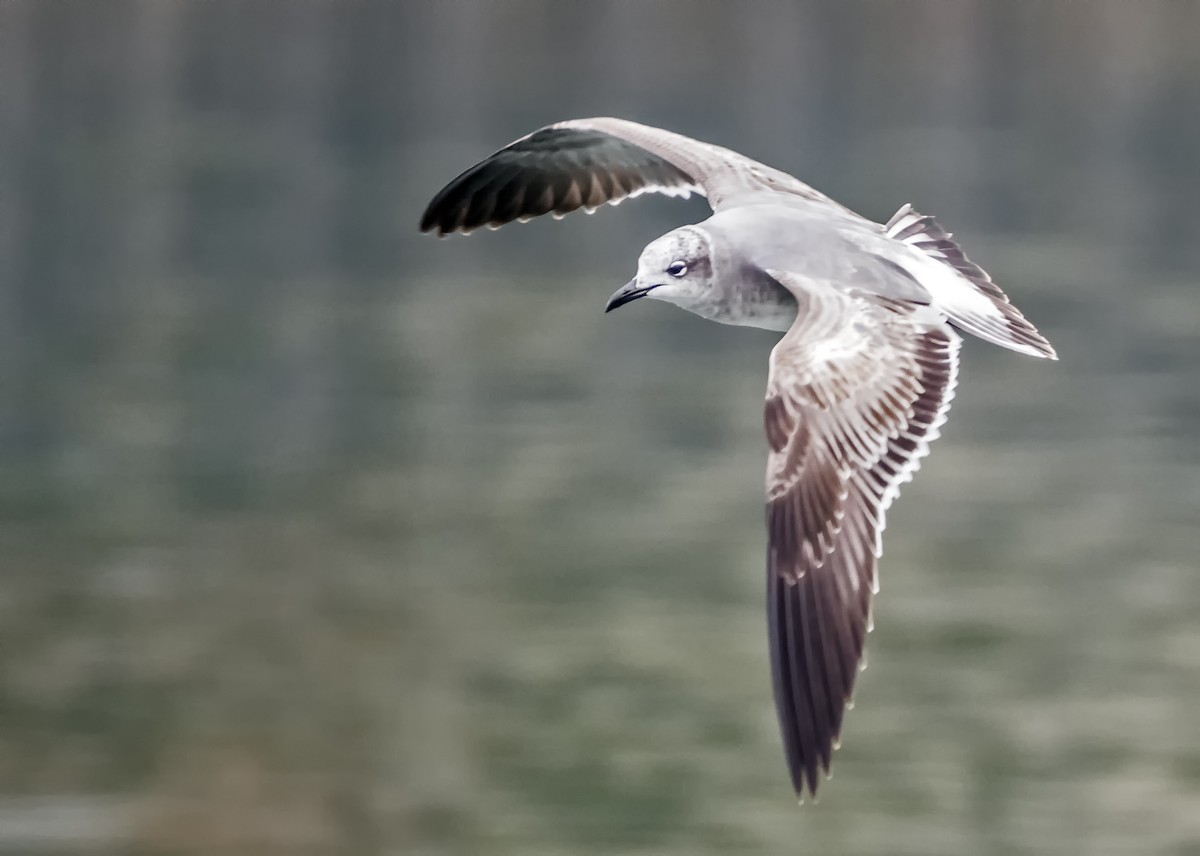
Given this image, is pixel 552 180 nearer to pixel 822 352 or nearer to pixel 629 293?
pixel 629 293

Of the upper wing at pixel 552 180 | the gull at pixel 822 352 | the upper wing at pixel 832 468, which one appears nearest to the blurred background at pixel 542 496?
the upper wing at pixel 552 180

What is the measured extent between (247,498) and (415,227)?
2023 mm

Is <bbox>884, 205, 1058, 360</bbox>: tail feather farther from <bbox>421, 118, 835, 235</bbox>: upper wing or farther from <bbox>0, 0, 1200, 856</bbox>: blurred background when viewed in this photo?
<bbox>0, 0, 1200, 856</bbox>: blurred background

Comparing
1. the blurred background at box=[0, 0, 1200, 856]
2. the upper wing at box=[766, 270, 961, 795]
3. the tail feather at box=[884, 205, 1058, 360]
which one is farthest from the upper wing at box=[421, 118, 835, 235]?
the blurred background at box=[0, 0, 1200, 856]

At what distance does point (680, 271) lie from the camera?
2.94 m

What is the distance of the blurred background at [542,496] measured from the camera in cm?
462

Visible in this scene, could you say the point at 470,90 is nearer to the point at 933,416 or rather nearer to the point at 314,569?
the point at 314,569

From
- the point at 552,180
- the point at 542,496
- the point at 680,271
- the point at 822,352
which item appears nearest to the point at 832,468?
the point at 822,352

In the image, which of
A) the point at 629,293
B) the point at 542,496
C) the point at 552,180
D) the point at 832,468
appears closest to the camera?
the point at 832,468

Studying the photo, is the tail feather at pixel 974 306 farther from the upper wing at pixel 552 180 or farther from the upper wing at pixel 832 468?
the upper wing at pixel 552 180

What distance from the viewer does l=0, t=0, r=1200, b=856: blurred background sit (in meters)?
4.62

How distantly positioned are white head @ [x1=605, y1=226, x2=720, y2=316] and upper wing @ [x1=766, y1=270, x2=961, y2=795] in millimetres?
171

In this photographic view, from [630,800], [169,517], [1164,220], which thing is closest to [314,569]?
[169,517]

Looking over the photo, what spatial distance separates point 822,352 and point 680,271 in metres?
0.32
